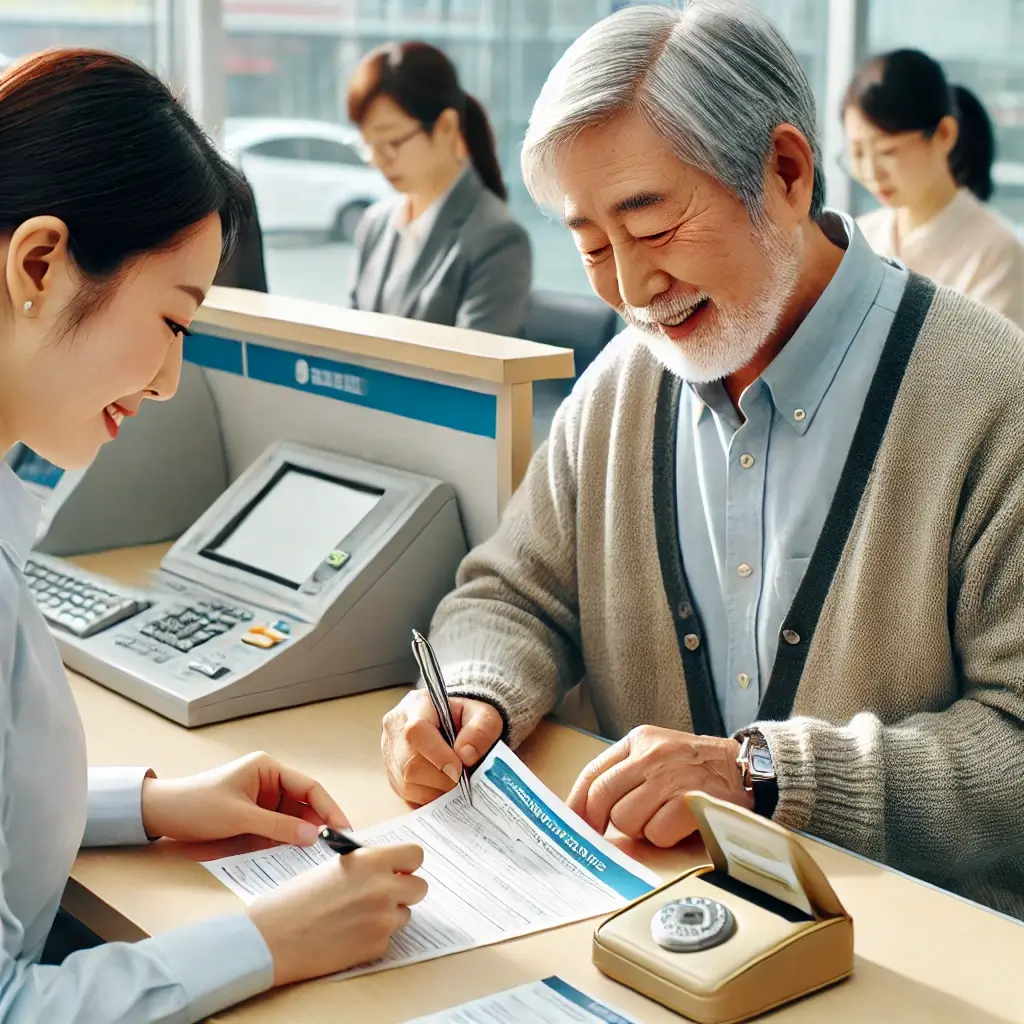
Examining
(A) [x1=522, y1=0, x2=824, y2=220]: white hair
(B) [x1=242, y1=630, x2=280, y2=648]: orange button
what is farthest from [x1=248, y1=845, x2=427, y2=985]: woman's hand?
(A) [x1=522, y1=0, x2=824, y2=220]: white hair

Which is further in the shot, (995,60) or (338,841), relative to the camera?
(995,60)

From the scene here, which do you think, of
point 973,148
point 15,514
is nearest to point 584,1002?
point 15,514

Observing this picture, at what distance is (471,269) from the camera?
3.84 meters

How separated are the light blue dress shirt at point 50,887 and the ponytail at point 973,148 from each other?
2941 mm

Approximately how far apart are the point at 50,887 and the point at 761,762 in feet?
2.06

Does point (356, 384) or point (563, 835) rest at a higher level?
point (356, 384)

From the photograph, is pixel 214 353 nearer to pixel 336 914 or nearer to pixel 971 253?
pixel 336 914

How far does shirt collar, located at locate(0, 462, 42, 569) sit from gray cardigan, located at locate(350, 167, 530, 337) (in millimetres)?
2589

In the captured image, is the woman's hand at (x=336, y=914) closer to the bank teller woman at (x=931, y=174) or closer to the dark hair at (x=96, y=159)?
the dark hair at (x=96, y=159)

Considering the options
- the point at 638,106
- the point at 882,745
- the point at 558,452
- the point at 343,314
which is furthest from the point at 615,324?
the point at 882,745

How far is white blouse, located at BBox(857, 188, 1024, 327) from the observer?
135 inches

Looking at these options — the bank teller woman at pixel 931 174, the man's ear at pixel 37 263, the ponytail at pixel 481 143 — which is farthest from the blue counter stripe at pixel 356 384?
the bank teller woman at pixel 931 174

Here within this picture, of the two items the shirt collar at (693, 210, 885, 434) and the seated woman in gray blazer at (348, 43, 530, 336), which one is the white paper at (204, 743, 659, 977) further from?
the seated woman in gray blazer at (348, 43, 530, 336)

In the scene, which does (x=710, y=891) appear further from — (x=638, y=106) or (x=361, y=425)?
(x=361, y=425)
